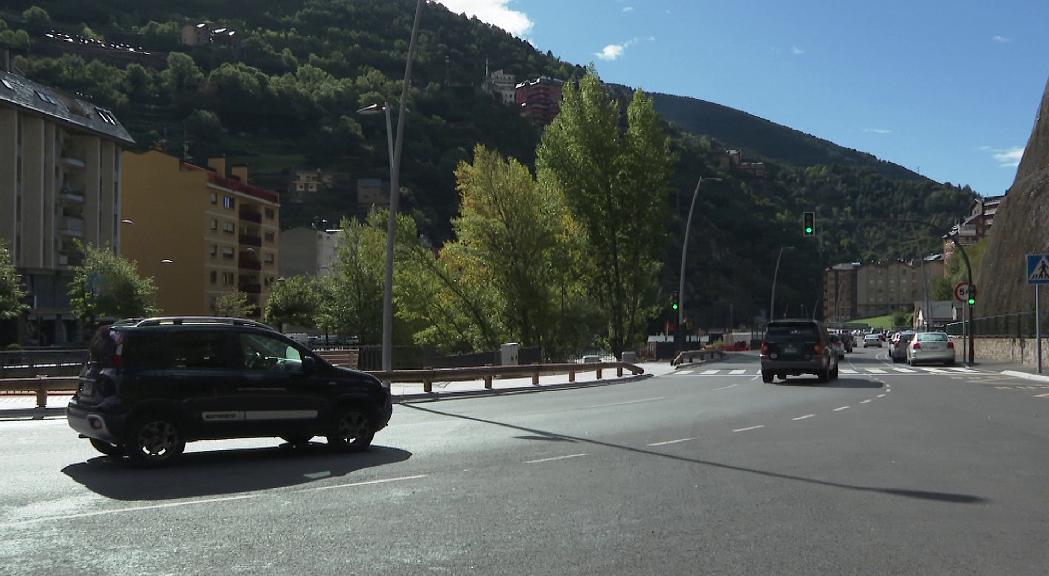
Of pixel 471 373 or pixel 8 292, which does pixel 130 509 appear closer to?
pixel 471 373

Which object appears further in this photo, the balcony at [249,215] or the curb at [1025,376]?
the balcony at [249,215]

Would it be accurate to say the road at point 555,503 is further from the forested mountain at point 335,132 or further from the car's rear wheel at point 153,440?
the forested mountain at point 335,132

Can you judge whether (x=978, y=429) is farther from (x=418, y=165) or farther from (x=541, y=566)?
(x=418, y=165)

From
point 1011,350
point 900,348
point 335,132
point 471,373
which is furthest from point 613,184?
point 335,132

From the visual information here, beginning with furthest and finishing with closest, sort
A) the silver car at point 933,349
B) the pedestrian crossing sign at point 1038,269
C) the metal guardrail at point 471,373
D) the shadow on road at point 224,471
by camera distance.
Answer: the silver car at point 933,349 → the pedestrian crossing sign at point 1038,269 → the metal guardrail at point 471,373 → the shadow on road at point 224,471

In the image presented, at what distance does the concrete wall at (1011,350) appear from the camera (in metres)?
41.3

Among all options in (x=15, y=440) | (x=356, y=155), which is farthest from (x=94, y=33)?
(x=15, y=440)

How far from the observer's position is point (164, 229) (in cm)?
8519

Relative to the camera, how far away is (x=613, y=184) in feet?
169

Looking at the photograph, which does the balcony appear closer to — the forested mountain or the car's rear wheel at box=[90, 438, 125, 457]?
the forested mountain

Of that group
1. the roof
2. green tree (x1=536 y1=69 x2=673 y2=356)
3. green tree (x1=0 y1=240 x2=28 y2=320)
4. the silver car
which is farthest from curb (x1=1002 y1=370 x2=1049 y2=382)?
the roof

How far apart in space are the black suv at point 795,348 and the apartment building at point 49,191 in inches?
2009

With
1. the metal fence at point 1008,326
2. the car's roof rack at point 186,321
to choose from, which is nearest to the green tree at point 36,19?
the metal fence at point 1008,326

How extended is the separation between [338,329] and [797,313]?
135230mm
